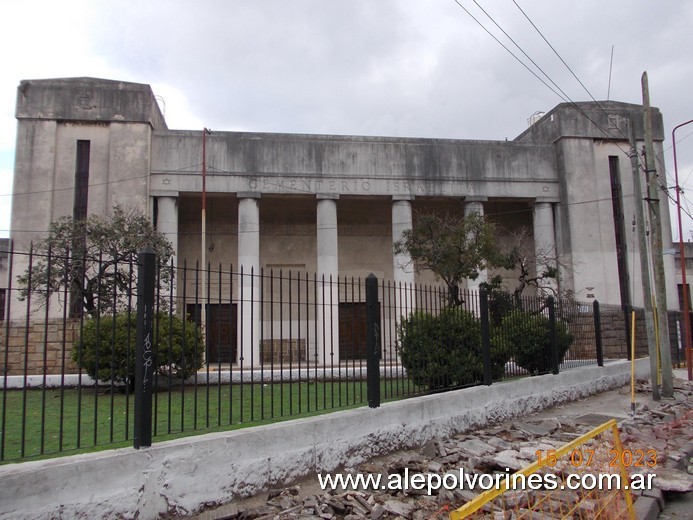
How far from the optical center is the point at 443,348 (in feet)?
29.6

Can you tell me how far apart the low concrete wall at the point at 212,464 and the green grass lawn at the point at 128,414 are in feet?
0.73

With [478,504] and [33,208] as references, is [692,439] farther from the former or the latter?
[33,208]

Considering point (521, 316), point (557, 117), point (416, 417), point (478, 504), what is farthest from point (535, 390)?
point (557, 117)

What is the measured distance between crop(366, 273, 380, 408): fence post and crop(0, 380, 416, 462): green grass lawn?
0.26 meters

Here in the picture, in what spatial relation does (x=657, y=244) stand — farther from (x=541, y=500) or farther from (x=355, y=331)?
(x=541, y=500)

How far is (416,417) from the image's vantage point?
23.5 ft

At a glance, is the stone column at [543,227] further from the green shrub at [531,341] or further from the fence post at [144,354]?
the fence post at [144,354]

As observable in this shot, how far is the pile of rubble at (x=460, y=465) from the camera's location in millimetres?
4891

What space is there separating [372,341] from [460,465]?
5.86 feet

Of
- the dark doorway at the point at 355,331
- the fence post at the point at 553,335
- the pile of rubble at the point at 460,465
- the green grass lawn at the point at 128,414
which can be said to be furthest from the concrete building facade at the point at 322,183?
the pile of rubble at the point at 460,465

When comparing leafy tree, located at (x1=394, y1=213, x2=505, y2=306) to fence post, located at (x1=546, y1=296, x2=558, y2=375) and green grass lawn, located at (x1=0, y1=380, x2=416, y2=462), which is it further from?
green grass lawn, located at (x1=0, y1=380, x2=416, y2=462)

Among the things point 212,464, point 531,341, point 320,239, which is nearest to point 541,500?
point 212,464

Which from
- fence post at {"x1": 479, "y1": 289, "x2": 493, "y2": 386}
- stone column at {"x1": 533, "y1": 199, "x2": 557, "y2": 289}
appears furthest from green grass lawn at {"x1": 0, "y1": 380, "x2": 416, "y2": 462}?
stone column at {"x1": 533, "y1": 199, "x2": 557, "y2": 289}

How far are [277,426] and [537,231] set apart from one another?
1860cm
